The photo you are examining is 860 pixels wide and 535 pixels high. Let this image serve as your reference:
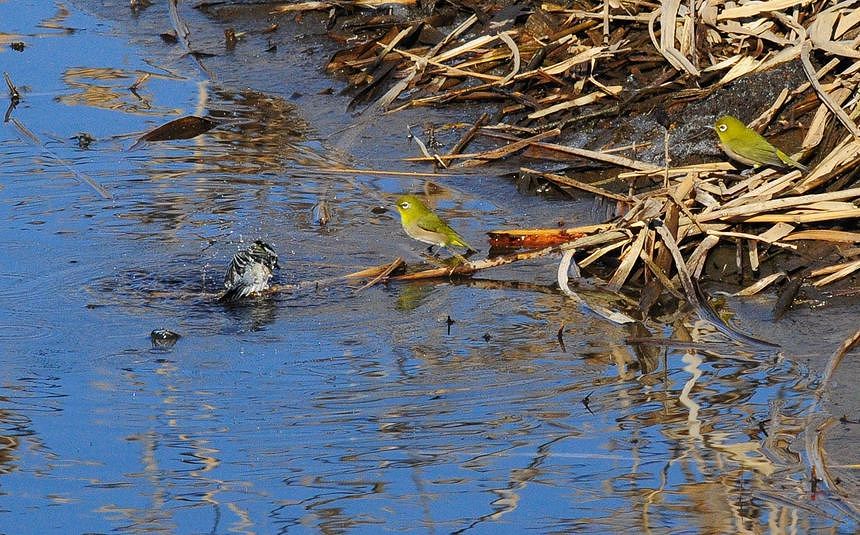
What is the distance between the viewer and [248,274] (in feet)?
21.9

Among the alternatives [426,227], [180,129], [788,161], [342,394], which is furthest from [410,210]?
[180,129]

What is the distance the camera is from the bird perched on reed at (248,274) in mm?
6625

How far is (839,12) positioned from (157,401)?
542 centimetres

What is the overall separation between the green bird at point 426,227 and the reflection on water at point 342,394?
257 mm

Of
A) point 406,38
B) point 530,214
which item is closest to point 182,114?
point 406,38

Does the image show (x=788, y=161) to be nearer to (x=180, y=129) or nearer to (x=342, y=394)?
(x=342, y=394)

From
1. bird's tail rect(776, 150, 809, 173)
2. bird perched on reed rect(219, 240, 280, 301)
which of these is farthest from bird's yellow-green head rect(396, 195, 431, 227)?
bird's tail rect(776, 150, 809, 173)

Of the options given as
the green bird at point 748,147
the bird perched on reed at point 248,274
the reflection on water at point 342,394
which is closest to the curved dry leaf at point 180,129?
the reflection on water at point 342,394

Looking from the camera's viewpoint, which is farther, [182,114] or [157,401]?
[182,114]

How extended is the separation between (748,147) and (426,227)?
195 cm

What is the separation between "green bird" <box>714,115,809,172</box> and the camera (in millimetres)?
7371

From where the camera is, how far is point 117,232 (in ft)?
25.4

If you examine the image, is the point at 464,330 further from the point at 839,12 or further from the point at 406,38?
the point at 406,38

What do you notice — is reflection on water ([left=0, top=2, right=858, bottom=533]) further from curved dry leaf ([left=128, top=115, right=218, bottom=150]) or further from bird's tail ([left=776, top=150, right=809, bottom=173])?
bird's tail ([left=776, top=150, right=809, bottom=173])
